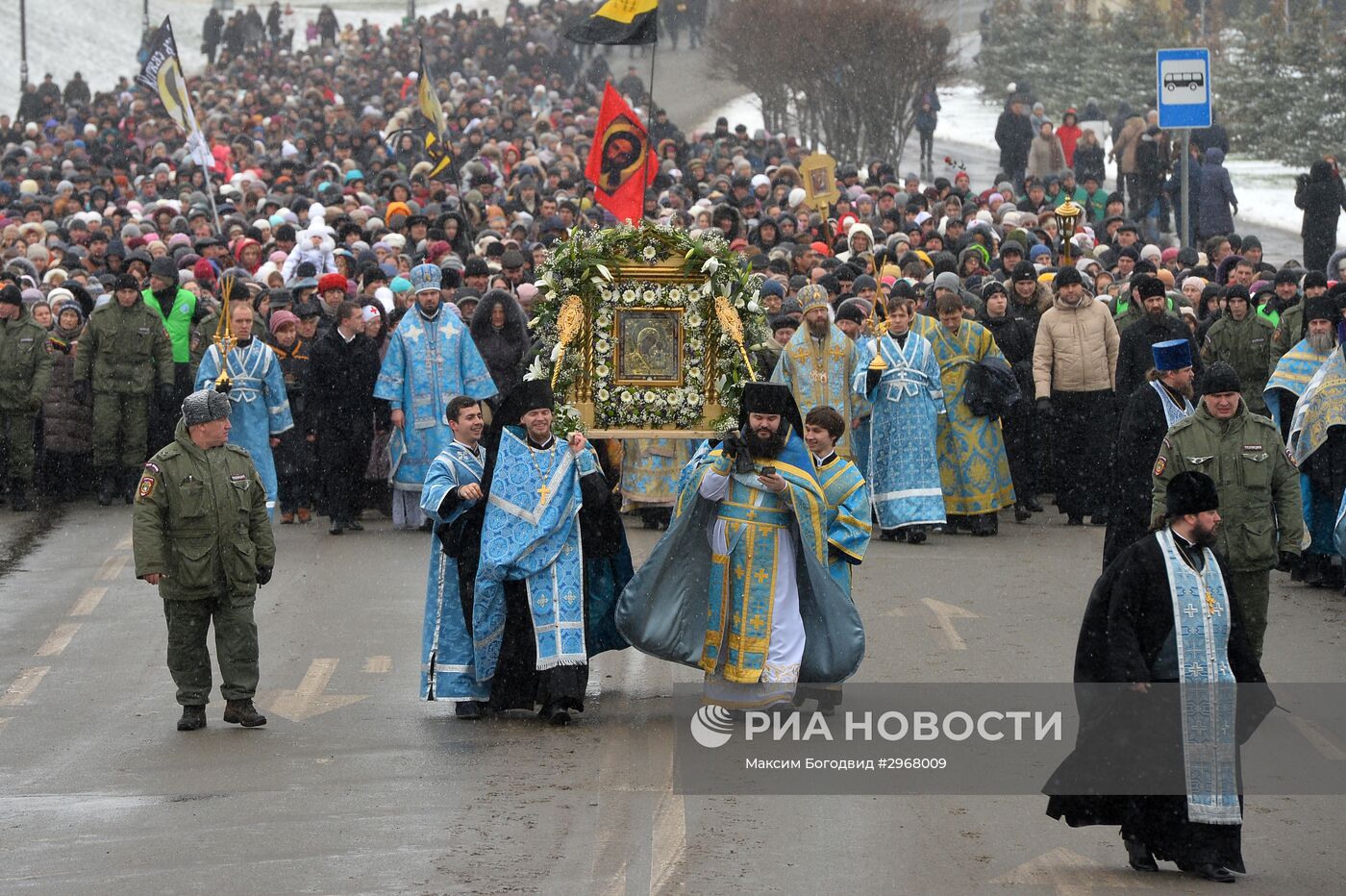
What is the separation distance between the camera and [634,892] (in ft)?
25.5

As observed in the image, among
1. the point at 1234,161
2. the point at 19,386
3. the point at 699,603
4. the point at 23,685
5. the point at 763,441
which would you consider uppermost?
the point at 1234,161

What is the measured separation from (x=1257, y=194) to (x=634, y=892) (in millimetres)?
32570

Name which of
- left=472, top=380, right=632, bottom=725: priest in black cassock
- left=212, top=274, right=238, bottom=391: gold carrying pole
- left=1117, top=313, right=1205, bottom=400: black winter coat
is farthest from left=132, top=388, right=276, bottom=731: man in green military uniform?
left=1117, top=313, right=1205, bottom=400: black winter coat

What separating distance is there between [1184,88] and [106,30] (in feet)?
180

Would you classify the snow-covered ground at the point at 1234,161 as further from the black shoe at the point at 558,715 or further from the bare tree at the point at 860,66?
the black shoe at the point at 558,715

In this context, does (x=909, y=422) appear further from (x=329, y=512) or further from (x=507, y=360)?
(x=329, y=512)

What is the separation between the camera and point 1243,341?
17.1m

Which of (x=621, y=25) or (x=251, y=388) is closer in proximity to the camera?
(x=621, y=25)

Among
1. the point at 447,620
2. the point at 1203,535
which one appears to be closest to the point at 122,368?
the point at 447,620

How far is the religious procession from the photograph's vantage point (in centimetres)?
837

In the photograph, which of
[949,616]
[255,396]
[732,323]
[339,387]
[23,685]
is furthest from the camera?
[339,387]

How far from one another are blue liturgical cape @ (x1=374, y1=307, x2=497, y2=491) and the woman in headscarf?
2.07 ft

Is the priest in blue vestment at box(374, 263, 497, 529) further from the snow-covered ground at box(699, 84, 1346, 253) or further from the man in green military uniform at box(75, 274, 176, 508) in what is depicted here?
the snow-covered ground at box(699, 84, 1346, 253)

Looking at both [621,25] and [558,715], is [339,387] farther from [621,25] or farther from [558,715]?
[558,715]
